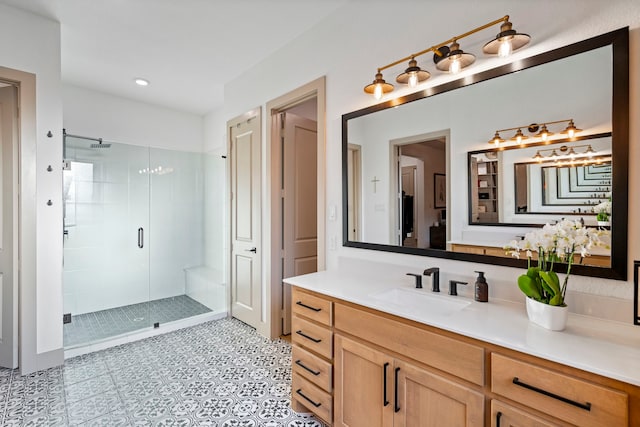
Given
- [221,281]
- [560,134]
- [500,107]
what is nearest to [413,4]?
[500,107]

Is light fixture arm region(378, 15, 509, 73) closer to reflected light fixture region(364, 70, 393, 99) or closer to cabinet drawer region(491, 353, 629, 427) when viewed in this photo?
reflected light fixture region(364, 70, 393, 99)

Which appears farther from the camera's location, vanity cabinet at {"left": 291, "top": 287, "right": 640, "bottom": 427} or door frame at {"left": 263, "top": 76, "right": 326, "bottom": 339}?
door frame at {"left": 263, "top": 76, "right": 326, "bottom": 339}

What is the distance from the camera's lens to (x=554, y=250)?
1271 mm

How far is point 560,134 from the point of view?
138cm

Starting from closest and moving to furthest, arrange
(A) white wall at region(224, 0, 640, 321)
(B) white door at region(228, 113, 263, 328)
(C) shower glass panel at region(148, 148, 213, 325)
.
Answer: (A) white wall at region(224, 0, 640, 321) → (B) white door at region(228, 113, 263, 328) → (C) shower glass panel at region(148, 148, 213, 325)

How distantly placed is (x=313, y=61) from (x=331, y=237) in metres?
1.48

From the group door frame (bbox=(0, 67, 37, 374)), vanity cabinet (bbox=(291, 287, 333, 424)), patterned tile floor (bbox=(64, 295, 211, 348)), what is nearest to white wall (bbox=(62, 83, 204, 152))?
door frame (bbox=(0, 67, 37, 374))

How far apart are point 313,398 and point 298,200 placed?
1869 millimetres

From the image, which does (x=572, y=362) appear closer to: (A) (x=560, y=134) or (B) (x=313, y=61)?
(A) (x=560, y=134)

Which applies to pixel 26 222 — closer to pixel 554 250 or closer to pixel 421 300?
pixel 421 300

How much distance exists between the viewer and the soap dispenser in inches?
59.7

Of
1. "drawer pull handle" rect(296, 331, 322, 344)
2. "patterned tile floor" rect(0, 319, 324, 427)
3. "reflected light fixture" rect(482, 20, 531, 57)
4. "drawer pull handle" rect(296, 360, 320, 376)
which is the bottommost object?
"patterned tile floor" rect(0, 319, 324, 427)

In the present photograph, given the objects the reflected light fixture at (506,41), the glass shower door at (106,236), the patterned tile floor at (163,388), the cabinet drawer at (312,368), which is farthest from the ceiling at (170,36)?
the patterned tile floor at (163,388)

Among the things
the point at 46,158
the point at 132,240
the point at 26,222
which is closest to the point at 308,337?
the point at 26,222
